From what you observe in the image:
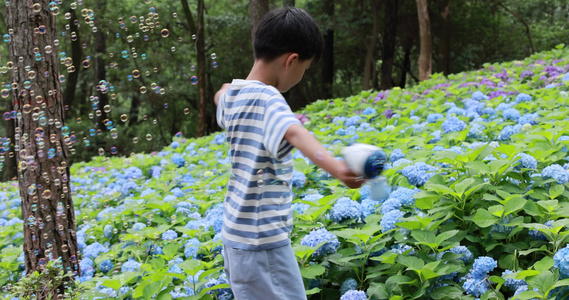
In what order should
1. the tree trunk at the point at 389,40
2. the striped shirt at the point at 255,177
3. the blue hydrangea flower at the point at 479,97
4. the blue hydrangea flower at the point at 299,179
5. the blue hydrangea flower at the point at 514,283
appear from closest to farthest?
the striped shirt at the point at 255,177, the blue hydrangea flower at the point at 514,283, the blue hydrangea flower at the point at 299,179, the blue hydrangea flower at the point at 479,97, the tree trunk at the point at 389,40

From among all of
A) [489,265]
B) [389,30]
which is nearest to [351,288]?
[489,265]

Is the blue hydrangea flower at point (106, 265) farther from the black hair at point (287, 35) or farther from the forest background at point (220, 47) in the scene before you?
the forest background at point (220, 47)

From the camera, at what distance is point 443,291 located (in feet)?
7.54

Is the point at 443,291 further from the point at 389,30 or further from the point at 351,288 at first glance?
the point at 389,30

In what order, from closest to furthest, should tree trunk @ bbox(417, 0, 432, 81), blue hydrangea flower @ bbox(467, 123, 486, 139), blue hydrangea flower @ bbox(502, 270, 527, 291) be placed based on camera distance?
blue hydrangea flower @ bbox(502, 270, 527, 291) → blue hydrangea flower @ bbox(467, 123, 486, 139) → tree trunk @ bbox(417, 0, 432, 81)

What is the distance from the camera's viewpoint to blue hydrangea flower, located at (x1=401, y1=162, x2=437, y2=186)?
310 centimetres

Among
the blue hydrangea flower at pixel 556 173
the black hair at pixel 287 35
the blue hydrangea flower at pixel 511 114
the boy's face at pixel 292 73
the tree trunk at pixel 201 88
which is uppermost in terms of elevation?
the black hair at pixel 287 35

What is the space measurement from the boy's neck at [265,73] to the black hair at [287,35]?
0.02 metres

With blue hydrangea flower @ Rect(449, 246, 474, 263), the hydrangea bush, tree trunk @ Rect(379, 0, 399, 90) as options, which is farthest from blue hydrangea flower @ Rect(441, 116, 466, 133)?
tree trunk @ Rect(379, 0, 399, 90)

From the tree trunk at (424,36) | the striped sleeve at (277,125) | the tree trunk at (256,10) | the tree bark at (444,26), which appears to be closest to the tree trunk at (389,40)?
the tree bark at (444,26)

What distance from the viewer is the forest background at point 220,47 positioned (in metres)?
16.2

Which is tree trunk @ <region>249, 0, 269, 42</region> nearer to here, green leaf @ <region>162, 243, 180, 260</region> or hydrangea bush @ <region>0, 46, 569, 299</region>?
hydrangea bush @ <region>0, 46, 569, 299</region>

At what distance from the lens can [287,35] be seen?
180 centimetres

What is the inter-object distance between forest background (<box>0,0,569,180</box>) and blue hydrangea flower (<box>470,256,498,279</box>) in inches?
469
